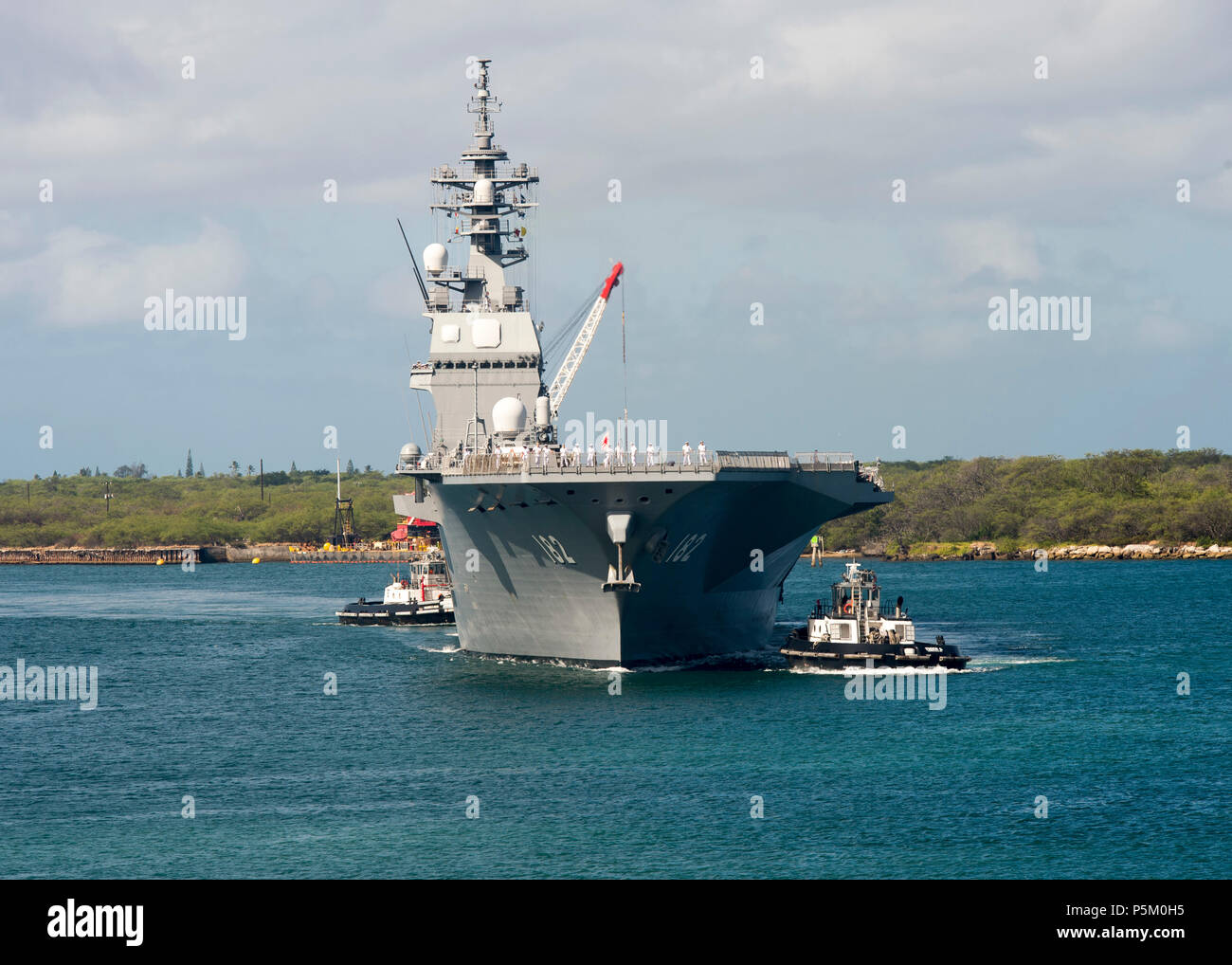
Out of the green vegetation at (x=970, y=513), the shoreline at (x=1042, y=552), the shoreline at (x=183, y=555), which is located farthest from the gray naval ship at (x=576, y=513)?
the shoreline at (x=183, y=555)

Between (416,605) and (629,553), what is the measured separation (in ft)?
98.1

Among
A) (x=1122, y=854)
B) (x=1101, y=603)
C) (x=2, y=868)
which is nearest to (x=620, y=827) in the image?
(x=1122, y=854)

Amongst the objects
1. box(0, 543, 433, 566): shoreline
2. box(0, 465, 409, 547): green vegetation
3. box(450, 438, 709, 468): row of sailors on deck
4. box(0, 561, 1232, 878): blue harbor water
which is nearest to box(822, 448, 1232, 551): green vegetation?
box(0, 543, 433, 566): shoreline

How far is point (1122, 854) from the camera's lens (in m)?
22.5

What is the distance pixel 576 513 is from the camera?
36.0 meters

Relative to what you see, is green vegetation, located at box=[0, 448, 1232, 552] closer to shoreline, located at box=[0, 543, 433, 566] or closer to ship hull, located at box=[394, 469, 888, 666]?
shoreline, located at box=[0, 543, 433, 566]

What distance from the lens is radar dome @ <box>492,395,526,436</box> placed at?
4450 centimetres

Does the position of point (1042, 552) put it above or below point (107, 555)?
below

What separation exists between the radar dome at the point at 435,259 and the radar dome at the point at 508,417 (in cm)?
956

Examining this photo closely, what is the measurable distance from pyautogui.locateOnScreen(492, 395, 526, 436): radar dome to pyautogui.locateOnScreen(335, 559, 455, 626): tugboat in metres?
20.8
